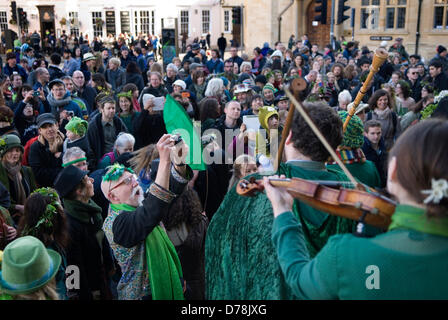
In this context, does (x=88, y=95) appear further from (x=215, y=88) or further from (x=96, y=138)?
(x=96, y=138)

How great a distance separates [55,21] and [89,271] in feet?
116

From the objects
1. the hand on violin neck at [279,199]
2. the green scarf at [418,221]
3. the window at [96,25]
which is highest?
the window at [96,25]

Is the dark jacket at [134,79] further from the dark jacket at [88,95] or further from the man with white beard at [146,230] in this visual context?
the man with white beard at [146,230]

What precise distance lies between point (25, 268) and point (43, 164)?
3.08 m

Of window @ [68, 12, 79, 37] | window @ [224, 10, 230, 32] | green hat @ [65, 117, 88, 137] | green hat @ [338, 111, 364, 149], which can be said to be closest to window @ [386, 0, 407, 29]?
window @ [224, 10, 230, 32]

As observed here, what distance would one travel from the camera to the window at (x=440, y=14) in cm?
2177

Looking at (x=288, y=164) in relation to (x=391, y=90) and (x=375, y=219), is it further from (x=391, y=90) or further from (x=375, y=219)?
(x=391, y=90)

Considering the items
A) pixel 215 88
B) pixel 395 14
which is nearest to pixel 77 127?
pixel 215 88

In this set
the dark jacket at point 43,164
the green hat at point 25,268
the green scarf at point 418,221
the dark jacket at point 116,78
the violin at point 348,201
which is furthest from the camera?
the dark jacket at point 116,78

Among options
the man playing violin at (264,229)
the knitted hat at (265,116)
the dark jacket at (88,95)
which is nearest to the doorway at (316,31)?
the dark jacket at (88,95)

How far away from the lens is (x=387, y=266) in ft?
4.66

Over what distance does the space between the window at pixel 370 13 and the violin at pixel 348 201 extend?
24.6 metres

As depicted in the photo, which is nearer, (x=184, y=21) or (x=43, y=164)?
(x=43, y=164)

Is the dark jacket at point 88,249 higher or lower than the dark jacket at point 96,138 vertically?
lower
